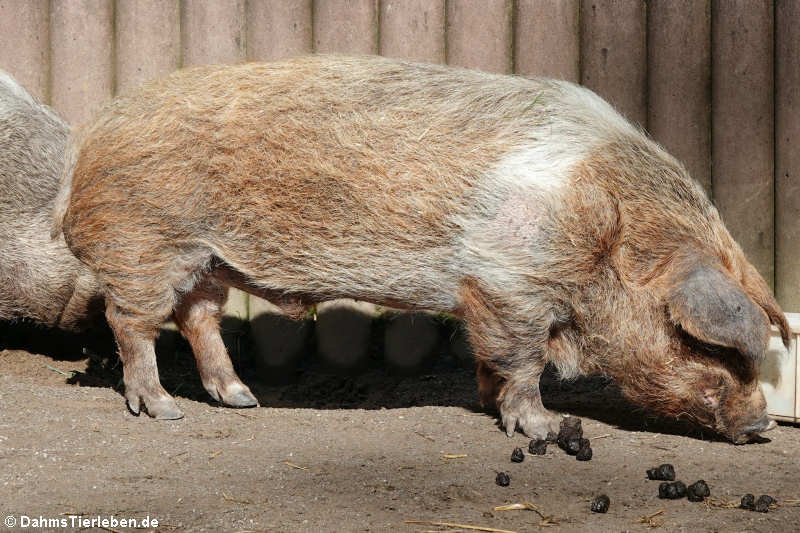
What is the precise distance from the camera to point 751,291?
4336mm

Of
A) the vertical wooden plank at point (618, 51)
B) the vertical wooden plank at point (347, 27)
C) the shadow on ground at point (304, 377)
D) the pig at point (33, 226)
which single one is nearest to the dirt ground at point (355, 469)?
the shadow on ground at point (304, 377)

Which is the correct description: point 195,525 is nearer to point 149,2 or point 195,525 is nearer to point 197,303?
point 197,303

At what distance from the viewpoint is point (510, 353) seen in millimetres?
4383

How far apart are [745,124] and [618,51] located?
758mm

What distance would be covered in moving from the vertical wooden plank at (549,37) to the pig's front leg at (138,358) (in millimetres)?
2419

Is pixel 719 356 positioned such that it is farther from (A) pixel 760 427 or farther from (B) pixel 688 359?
(A) pixel 760 427

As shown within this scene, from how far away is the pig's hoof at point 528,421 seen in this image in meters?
4.38

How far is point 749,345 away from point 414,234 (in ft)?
4.58

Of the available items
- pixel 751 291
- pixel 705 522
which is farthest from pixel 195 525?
pixel 751 291

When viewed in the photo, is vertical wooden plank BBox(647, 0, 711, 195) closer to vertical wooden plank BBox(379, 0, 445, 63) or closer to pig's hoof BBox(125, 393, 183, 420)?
vertical wooden plank BBox(379, 0, 445, 63)

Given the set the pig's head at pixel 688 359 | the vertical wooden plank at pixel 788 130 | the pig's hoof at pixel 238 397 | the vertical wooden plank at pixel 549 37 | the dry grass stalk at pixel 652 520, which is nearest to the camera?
the dry grass stalk at pixel 652 520

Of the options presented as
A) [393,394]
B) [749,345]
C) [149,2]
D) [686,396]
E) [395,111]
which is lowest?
[393,394]

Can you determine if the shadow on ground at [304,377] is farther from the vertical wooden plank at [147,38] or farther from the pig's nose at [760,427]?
the vertical wooden plank at [147,38]

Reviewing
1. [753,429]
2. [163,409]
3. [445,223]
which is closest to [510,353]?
[445,223]
